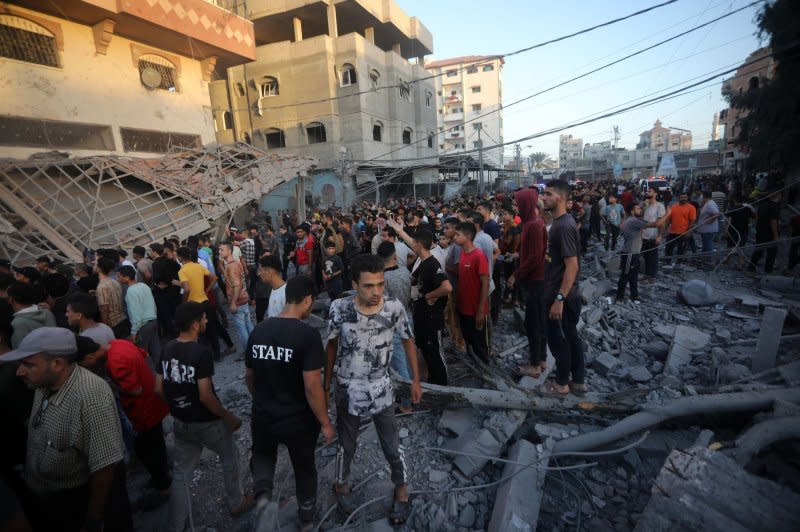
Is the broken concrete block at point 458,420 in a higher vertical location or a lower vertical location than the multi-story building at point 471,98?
lower

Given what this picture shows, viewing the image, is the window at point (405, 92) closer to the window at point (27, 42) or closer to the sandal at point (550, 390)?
the window at point (27, 42)

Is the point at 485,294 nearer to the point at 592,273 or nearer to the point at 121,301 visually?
the point at 121,301

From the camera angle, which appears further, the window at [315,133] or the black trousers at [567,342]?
the window at [315,133]

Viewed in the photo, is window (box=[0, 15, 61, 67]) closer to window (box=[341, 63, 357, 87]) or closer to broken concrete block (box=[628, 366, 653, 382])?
window (box=[341, 63, 357, 87])

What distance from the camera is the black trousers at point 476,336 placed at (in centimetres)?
428

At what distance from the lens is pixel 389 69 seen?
2694 cm

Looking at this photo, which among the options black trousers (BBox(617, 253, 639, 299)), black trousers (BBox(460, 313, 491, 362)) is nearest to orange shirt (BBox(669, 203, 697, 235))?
black trousers (BBox(617, 253, 639, 299))

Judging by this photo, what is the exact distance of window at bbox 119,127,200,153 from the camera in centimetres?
1416

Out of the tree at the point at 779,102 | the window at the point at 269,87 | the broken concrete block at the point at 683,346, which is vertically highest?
the window at the point at 269,87

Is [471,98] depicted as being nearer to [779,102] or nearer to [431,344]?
[779,102]

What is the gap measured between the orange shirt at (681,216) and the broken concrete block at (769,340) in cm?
503

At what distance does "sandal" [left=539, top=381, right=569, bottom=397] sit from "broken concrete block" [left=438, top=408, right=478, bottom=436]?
0.72 metres

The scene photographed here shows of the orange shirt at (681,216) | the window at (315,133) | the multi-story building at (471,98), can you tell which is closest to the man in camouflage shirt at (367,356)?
the orange shirt at (681,216)

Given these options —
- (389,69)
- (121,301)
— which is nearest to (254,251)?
(121,301)
